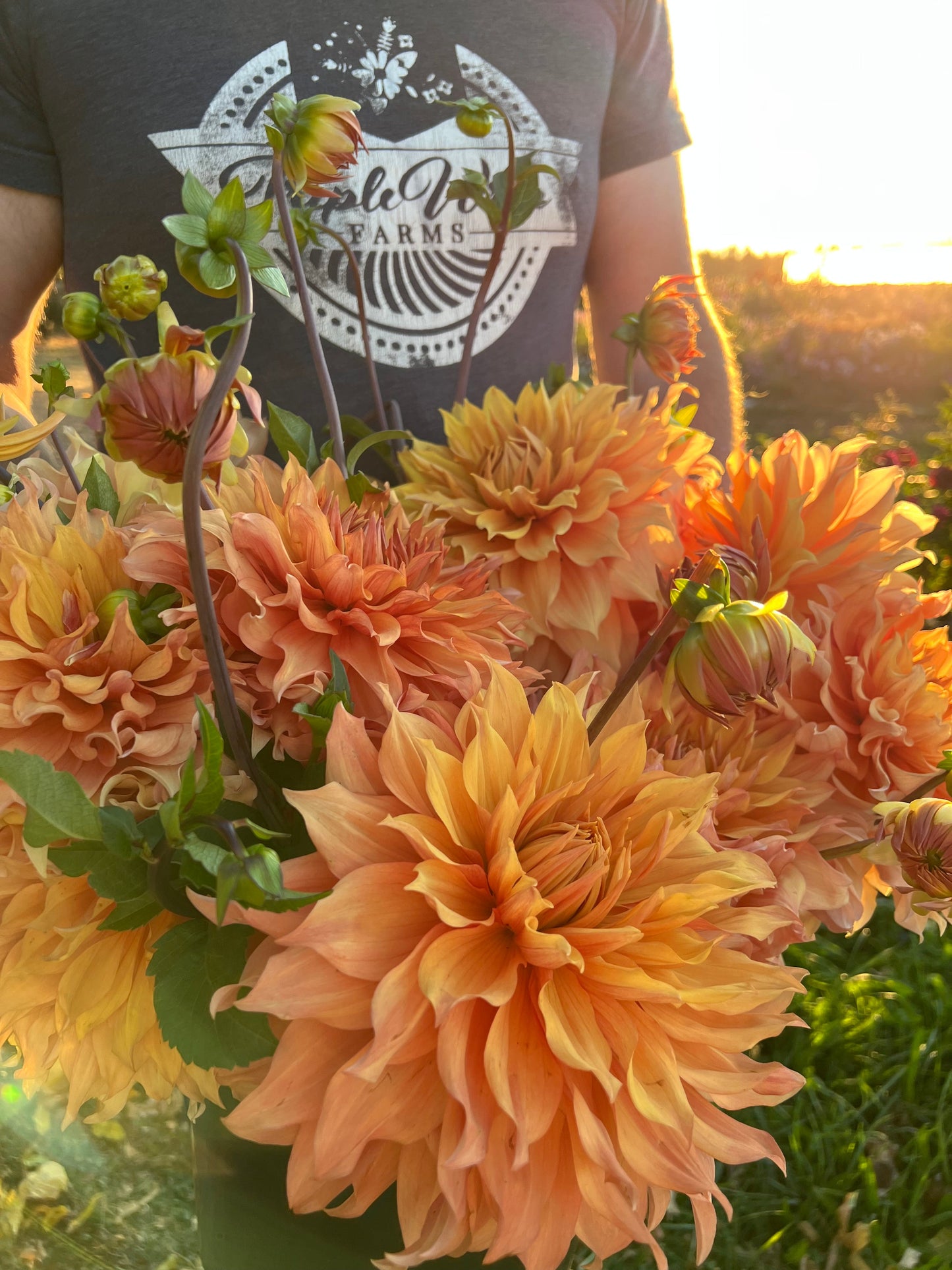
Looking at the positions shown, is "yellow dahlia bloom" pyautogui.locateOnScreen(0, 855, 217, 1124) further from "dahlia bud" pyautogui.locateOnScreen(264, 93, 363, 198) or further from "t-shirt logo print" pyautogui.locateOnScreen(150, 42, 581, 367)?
"t-shirt logo print" pyautogui.locateOnScreen(150, 42, 581, 367)

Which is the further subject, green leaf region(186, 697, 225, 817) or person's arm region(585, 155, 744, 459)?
person's arm region(585, 155, 744, 459)

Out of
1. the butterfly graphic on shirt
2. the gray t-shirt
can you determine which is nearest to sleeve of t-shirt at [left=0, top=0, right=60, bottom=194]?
the gray t-shirt

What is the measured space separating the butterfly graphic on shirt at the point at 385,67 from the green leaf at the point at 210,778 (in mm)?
590

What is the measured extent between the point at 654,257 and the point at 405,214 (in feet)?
0.95

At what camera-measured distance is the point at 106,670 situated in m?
0.27

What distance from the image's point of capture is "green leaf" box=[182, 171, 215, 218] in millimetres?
235

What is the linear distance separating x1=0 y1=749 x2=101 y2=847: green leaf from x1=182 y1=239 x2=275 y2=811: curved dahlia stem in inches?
1.5

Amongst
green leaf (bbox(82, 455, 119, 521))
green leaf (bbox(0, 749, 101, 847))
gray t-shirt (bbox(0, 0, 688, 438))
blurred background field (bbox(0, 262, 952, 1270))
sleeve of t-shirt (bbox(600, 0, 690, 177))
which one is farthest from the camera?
sleeve of t-shirt (bbox(600, 0, 690, 177))

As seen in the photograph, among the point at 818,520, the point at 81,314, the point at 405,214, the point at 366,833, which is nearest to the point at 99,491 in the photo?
the point at 81,314

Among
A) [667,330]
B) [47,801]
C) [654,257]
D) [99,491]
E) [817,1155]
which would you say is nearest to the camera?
[47,801]

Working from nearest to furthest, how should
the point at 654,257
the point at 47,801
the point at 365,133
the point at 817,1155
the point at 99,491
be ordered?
the point at 47,801
the point at 99,491
the point at 365,133
the point at 817,1155
the point at 654,257

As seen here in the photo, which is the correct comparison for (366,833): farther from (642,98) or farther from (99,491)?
(642,98)

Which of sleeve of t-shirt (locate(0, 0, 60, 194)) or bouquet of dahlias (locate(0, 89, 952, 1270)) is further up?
sleeve of t-shirt (locate(0, 0, 60, 194))

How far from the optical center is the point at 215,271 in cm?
24
